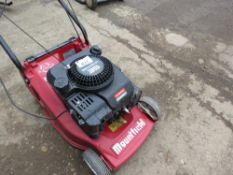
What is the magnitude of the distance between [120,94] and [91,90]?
6.5 inches

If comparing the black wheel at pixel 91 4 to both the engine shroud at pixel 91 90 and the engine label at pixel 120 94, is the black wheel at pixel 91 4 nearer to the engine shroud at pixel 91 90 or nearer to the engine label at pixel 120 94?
the engine shroud at pixel 91 90


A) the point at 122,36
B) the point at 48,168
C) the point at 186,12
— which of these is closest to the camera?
the point at 48,168

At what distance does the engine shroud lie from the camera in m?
1.32

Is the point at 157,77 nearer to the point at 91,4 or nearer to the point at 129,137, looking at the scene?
the point at 129,137

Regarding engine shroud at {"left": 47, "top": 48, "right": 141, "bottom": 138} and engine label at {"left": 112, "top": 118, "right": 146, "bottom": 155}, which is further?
engine label at {"left": 112, "top": 118, "right": 146, "bottom": 155}

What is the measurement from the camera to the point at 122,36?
2766 mm

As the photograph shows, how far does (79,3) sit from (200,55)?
1739 mm

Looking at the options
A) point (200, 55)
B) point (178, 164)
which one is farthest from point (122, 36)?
point (178, 164)

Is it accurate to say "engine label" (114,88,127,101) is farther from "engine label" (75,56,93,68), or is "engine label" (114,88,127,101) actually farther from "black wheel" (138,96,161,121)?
"black wheel" (138,96,161,121)

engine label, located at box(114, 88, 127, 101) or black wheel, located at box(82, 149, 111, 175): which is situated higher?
engine label, located at box(114, 88, 127, 101)

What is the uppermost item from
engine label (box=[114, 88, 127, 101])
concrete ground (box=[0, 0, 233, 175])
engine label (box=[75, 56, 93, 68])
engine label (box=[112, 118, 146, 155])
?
engine label (box=[75, 56, 93, 68])

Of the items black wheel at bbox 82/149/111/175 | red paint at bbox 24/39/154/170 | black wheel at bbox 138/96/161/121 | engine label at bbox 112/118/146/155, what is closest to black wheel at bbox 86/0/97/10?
red paint at bbox 24/39/154/170

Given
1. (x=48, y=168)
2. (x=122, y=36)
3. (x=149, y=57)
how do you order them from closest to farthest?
(x=48, y=168)
(x=149, y=57)
(x=122, y=36)

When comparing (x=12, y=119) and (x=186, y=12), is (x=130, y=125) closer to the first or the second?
(x=12, y=119)
